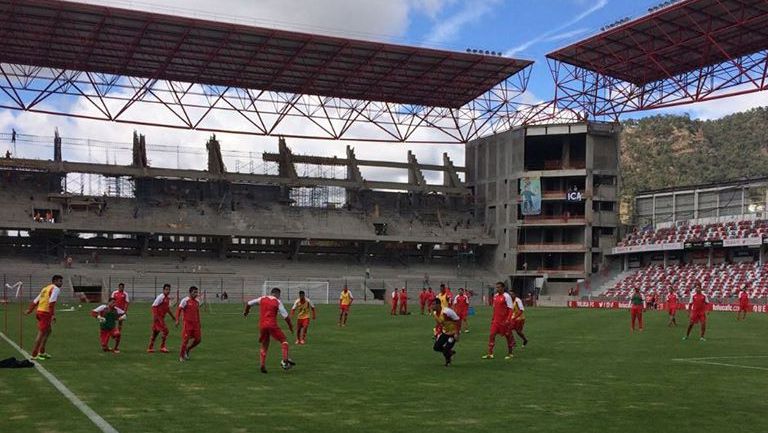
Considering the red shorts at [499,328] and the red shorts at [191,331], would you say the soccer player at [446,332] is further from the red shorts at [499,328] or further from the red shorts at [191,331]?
the red shorts at [191,331]

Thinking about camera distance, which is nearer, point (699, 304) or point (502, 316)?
point (502, 316)

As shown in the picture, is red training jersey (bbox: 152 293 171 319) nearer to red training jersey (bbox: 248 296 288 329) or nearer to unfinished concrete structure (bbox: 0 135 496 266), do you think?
red training jersey (bbox: 248 296 288 329)

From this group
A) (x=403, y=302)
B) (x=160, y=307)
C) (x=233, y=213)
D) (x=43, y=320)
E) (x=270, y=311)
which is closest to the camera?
(x=270, y=311)

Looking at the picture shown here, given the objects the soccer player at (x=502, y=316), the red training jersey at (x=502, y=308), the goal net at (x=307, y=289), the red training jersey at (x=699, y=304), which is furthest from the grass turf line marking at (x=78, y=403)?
the goal net at (x=307, y=289)

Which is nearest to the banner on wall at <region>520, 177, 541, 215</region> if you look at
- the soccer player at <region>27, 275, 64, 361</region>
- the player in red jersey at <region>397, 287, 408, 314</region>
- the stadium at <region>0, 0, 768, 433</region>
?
the stadium at <region>0, 0, 768, 433</region>

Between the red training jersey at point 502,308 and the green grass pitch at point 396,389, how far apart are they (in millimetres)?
1104

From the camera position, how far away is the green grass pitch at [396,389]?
11.5 meters

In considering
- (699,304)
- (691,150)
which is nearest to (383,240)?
(699,304)

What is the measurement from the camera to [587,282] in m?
80.3

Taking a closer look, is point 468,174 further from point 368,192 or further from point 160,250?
point 160,250

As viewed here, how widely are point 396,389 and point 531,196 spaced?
7034 cm

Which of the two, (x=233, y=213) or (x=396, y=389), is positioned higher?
(x=233, y=213)

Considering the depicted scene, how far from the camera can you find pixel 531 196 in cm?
8356

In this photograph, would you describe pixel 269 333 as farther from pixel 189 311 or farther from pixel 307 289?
pixel 307 289
